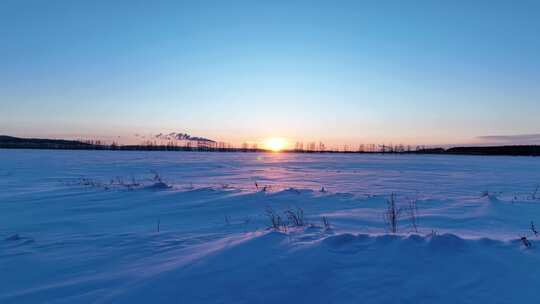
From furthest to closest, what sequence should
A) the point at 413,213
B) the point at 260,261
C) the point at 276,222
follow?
1. the point at 413,213
2. the point at 276,222
3. the point at 260,261

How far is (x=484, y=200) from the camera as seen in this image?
8.30 m

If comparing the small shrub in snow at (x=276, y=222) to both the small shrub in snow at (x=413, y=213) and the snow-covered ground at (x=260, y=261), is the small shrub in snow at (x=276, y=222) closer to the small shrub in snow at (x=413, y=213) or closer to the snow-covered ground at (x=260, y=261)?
the snow-covered ground at (x=260, y=261)

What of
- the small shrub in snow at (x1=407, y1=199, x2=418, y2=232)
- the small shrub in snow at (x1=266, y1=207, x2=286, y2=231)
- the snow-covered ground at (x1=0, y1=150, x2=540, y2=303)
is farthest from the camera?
the small shrub in snow at (x1=407, y1=199, x2=418, y2=232)

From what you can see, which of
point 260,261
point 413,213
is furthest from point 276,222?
point 413,213

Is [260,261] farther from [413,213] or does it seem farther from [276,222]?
[413,213]

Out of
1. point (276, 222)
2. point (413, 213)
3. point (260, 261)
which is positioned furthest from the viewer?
point (413, 213)

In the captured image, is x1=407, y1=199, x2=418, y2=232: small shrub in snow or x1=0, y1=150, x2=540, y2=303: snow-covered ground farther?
x1=407, y1=199, x2=418, y2=232: small shrub in snow

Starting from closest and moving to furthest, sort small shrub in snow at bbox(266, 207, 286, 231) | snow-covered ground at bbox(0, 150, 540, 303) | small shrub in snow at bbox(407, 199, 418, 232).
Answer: snow-covered ground at bbox(0, 150, 540, 303), small shrub in snow at bbox(266, 207, 286, 231), small shrub in snow at bbox(407, 199, 418, 232)

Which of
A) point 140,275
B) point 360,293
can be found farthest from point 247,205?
point 360,293

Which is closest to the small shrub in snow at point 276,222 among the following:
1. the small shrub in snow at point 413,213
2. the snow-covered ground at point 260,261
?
the snow-covered ground at point 260,261

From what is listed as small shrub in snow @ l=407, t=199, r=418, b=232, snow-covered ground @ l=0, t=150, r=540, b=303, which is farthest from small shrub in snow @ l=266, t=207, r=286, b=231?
small shrub in snow @ l=407, t=199, r=418, b=232

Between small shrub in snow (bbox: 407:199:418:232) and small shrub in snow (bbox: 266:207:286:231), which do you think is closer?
small shrub in snow (bbox: 266:207:286:231)

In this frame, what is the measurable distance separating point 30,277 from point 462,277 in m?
3.87

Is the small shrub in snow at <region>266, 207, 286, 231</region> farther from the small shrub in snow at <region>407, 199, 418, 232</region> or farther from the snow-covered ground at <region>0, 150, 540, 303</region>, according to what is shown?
the small shrub in snow at <region>407, 199, 418, 232</region>
